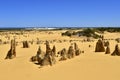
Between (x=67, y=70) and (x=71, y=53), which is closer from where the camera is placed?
(x=67, y=70)

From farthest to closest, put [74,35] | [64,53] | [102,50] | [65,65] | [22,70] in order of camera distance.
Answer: [74,35] < [102,50] < [64,53] < [65,65] < [22,70]

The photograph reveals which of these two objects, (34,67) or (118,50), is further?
(118,50)

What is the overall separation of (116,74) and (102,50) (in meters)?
7.89

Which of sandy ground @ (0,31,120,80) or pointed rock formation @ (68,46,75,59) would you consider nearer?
sandy ground @ (0,31,120,80)

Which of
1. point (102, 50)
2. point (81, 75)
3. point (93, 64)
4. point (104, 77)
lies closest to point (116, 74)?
point (104, 77)

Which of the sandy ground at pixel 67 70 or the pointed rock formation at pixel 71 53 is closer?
the sandy ground at pixel 67 70

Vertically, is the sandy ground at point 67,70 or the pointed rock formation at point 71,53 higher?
the pointed rock formation at point 71,53

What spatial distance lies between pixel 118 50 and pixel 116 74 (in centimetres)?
542

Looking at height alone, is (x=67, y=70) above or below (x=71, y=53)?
below

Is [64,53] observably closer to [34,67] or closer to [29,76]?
[34,67]

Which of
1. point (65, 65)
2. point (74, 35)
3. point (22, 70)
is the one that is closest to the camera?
point (22, 70)

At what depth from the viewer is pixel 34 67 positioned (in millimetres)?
14727

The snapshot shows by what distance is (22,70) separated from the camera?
46.7 feet

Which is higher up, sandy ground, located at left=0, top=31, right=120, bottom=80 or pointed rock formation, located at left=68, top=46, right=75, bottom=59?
pointed rock formation, located at left=68, top=46, right=75, bottom=59
